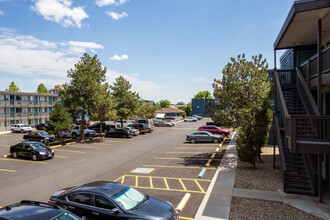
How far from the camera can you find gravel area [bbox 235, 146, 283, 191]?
1156 cm

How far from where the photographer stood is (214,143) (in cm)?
2564

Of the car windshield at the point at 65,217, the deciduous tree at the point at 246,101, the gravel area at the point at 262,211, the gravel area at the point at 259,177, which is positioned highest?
the deciduous tree at the point at 246,101

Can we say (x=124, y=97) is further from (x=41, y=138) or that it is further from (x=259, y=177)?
(x=259, y=177)

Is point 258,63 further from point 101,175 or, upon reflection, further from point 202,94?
point 202,94

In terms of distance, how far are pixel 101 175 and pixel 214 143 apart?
15.1 metres

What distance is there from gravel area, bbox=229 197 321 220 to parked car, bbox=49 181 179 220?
2.90 metres

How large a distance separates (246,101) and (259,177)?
569 centimetres

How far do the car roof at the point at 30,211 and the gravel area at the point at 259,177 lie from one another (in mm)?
8964

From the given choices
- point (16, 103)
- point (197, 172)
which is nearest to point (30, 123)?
point (16, 103)

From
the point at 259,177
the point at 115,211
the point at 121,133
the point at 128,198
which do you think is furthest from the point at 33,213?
the point at 121,133

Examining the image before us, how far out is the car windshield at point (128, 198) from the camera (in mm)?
7144

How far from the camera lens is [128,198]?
7523mm

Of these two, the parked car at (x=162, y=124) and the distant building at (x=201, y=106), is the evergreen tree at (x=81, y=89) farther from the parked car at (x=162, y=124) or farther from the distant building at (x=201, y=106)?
the distant building at (x=201, y=106)

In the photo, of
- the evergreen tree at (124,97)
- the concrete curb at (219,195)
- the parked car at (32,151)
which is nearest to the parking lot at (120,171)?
the concrete curb at (219,195)
